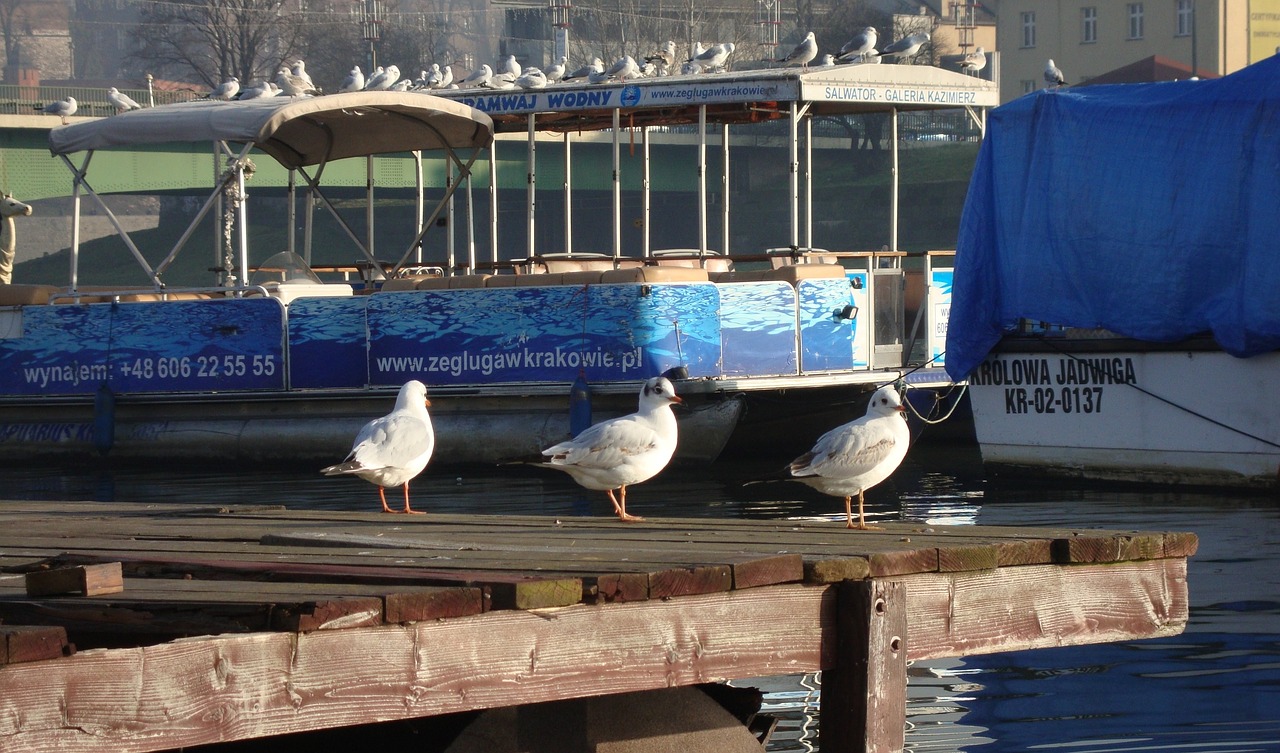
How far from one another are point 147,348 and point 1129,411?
9677mm

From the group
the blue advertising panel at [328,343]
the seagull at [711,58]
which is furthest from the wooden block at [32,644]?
the seagull at [711,58]

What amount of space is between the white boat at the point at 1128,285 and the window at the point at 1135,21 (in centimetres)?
5964

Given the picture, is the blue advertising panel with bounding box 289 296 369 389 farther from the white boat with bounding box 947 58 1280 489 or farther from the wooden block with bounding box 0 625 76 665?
the wooden block with bounding box 0 625 76 665

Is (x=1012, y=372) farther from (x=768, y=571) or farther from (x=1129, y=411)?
(x=768, y=571)

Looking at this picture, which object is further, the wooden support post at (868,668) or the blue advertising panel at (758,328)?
the blue advertising panel at (758,328)

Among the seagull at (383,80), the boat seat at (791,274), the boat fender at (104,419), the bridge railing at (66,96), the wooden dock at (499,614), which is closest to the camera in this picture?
the wooden dock at (499,614)

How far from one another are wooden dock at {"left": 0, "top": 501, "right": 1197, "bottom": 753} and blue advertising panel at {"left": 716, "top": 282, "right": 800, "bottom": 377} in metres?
9.71

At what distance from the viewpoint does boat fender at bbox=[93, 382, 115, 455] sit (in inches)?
735

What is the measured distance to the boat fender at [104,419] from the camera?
61.3 feet

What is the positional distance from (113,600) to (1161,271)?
38.7 feet

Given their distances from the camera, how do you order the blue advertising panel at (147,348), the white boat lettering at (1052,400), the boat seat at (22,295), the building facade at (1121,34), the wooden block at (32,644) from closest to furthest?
the wooden block at (32,644) < the white boat lettering at (1052,400) < the blue advertising panel at (147,348) < the boat seat at (22,295) < the building facade at (1121,34)

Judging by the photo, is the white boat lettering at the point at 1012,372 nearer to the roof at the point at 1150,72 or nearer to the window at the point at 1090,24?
the roof at the point at 1150,72

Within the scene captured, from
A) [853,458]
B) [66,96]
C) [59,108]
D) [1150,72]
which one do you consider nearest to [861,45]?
[853,458]

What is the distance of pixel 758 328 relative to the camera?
16.5 metres
